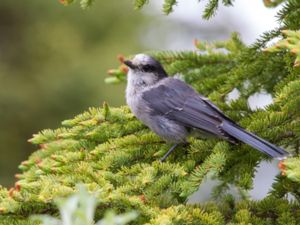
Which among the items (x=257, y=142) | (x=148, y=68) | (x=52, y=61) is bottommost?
(x=257, y=142)

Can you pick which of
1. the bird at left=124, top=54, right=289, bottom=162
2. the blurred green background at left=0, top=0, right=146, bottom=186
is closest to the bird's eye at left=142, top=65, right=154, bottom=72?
the bird at left=124, top=54, right=289, bottom=162

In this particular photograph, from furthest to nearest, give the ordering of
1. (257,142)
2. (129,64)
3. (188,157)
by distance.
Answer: (129,64) < (188,157) < (257,142)

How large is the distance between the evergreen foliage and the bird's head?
102 mm

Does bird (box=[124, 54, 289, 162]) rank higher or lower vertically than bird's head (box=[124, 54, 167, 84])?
lower

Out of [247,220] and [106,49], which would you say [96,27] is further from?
[247,220]

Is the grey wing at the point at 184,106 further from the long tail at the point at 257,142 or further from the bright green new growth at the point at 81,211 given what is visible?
the bright green new growth at the point at 81,211

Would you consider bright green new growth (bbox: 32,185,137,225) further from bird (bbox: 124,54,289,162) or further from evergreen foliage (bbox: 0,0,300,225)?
bird (bbox: 124,54,289,162)

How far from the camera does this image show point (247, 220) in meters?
2.73

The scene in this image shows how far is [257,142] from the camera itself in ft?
10.5

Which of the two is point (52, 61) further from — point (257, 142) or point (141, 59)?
point (257, 142)

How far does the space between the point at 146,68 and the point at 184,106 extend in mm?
453

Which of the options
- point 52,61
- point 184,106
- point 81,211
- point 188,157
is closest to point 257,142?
point 188,157

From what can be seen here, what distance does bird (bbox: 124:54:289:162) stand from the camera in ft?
11.7

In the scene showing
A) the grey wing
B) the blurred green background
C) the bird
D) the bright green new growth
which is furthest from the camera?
the blurred green background
